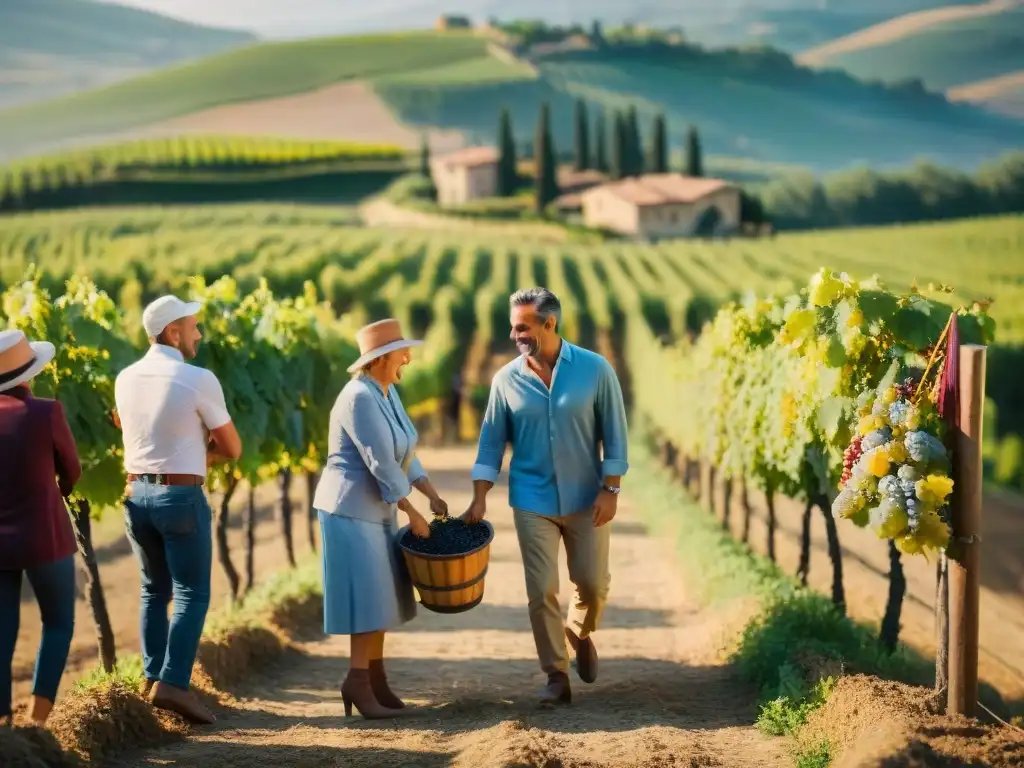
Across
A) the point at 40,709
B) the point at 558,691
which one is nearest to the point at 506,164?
the point at 558,691

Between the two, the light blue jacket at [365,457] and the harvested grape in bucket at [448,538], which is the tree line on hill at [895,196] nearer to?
the harvested grape in bucket at [448,538]

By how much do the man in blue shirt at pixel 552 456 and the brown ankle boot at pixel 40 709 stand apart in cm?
185

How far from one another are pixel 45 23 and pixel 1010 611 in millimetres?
51612

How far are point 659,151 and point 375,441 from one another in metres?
60.7

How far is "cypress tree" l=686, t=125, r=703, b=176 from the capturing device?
2455 inches

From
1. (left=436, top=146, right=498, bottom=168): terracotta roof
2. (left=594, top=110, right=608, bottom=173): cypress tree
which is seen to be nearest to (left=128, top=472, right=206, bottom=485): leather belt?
(left=436, top=146, right=498, bottom=168): terracotta roof

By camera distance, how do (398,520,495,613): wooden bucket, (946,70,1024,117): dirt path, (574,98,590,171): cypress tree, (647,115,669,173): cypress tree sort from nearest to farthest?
(398,520,495,613): wooden bucket, (946,70,1024,117): dirt path, (647,115,669,173): cypress tree, (574,98,590,171): cypress tree

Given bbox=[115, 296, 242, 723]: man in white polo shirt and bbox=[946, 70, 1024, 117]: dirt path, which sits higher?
bbox=[946, 70, 1024, 117]: dirt path

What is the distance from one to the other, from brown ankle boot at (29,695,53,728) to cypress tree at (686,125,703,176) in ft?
198

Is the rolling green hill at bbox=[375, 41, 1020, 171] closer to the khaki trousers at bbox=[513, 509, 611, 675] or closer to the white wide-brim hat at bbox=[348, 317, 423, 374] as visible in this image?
the khaki trousers at bbox=[513, 509, 611, 675]

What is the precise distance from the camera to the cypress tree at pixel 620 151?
209 ft

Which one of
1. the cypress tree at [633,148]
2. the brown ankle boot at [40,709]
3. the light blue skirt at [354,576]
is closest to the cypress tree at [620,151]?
the cypress tree at [633,148]

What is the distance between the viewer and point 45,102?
5394cm

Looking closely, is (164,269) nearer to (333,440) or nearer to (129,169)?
(129,169)
